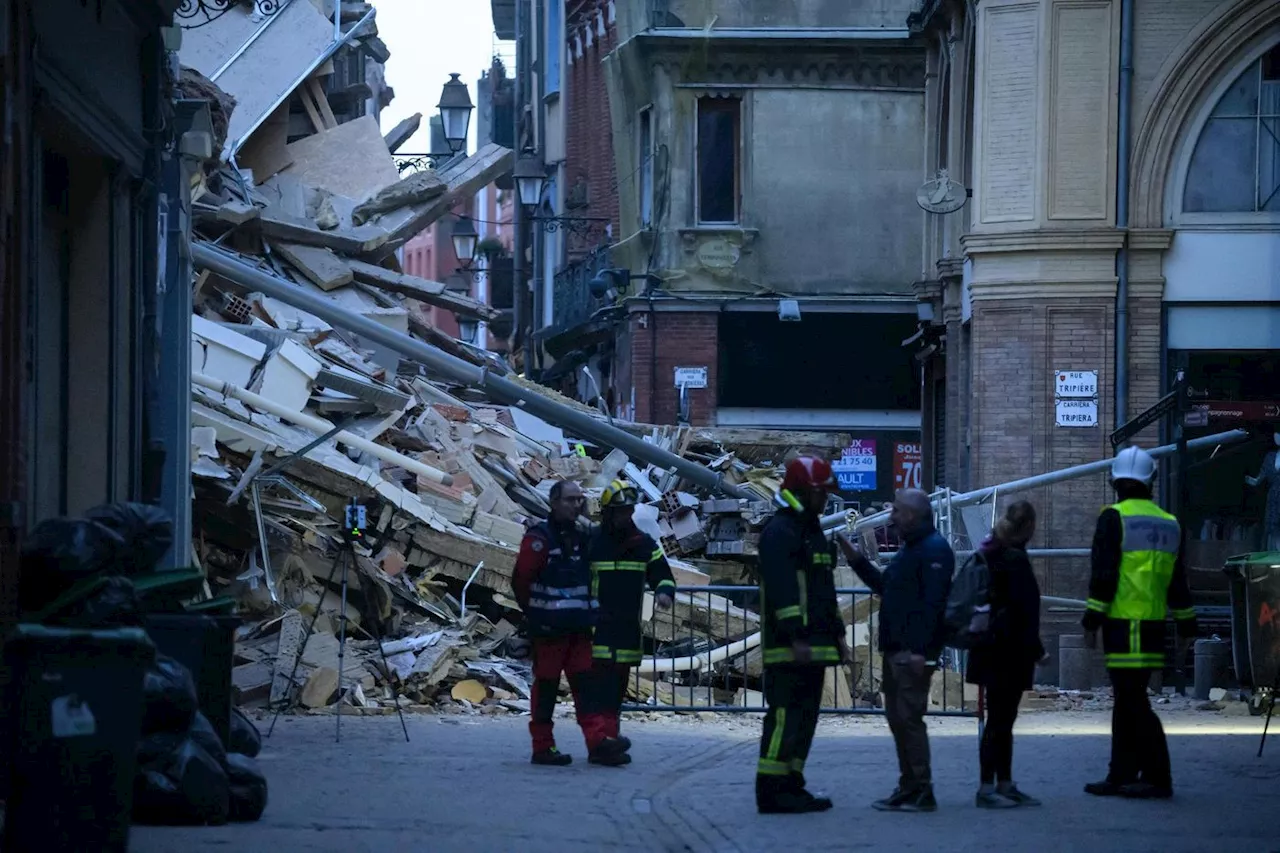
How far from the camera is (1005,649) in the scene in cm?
982

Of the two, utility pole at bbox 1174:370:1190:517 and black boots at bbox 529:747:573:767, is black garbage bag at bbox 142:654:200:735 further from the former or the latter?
utility pole at bbox 1174:370:1190:517

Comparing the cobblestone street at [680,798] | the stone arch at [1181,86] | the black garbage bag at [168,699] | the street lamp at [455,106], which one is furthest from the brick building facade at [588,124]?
the black garbage bag at [168,699]

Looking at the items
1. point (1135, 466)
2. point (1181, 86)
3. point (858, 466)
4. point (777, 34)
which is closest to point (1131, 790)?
point (1135, 466)

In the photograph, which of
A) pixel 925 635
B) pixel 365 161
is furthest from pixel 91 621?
pixel 365 161

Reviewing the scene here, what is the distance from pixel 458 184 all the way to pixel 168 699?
22360mm

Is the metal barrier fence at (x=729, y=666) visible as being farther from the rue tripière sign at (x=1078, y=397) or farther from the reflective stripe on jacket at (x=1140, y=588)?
the reflective stripe on jacket at (x=1140, y=588)

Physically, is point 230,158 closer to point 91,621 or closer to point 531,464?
point 531,464

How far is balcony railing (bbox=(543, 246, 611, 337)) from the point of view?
36750mm

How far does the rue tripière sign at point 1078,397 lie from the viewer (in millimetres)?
19469

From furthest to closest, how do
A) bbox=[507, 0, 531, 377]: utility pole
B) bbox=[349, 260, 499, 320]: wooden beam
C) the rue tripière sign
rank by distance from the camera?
1. bbox=[507, 0, 531, 377]: utility pole
2. bbox=[349, 260, 499, 320]: wooden beam
3. the rue tripière sign

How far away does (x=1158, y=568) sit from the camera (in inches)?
397

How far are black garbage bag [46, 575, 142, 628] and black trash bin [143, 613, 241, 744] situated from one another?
1.16 meters

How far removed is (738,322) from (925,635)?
22729 mm

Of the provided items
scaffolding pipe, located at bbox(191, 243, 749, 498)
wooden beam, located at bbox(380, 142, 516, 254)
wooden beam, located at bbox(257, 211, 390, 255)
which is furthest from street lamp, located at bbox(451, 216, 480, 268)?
scaffolding pipe, located at bbox(191, 243, 749, 498)
